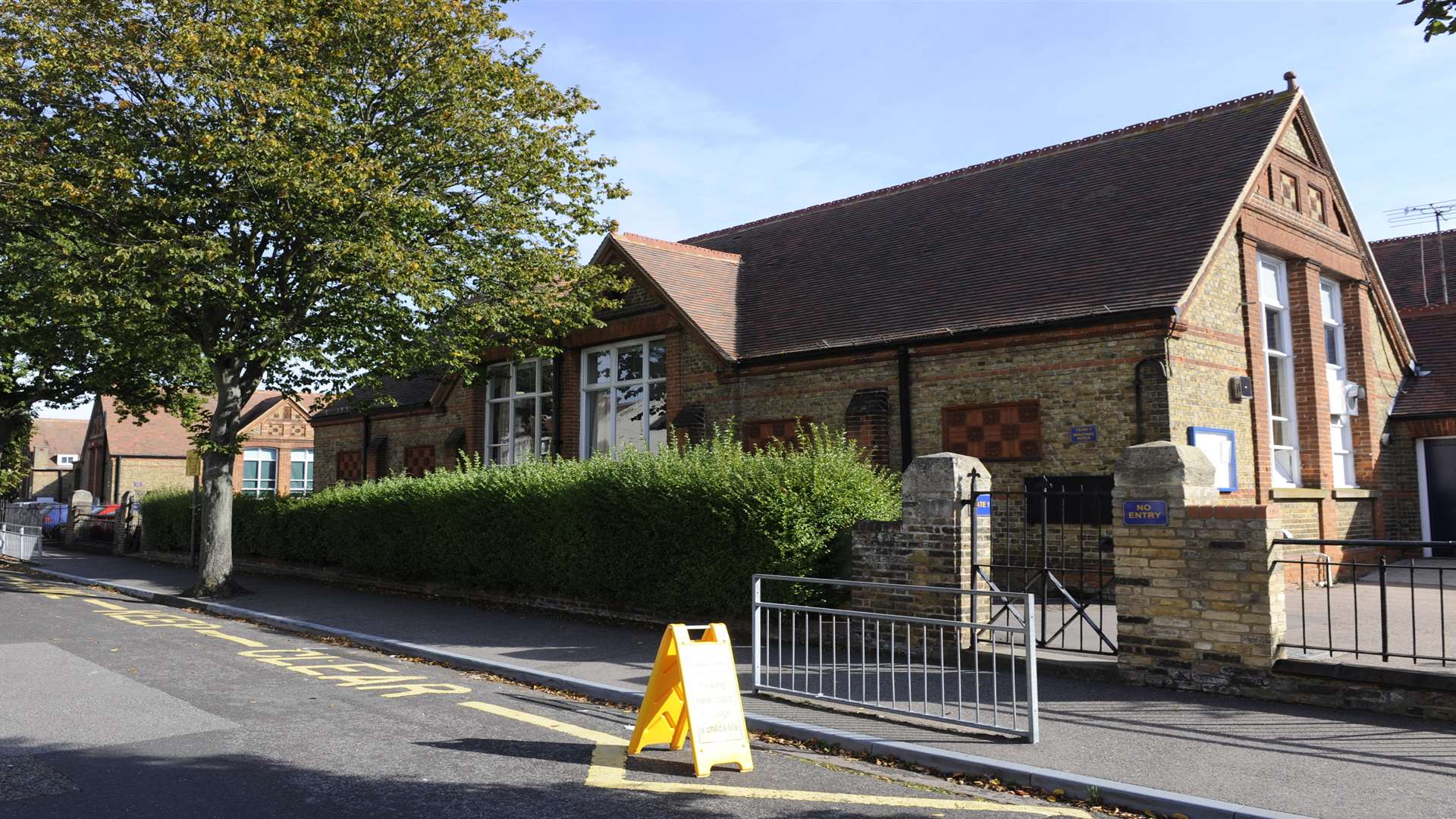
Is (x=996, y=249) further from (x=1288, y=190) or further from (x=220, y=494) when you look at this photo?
(x=220, y=494)

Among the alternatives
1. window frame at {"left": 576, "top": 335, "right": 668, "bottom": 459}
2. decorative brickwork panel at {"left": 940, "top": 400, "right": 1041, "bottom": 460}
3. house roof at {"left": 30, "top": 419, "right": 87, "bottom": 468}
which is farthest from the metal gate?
house roof at {"left": 30, "top": 419, "right": 87, "bottom": 468}

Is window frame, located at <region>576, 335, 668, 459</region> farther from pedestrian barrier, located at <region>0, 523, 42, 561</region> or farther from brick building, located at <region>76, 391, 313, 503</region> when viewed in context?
brick building, located at <region>76, 391, 313, 503</region>

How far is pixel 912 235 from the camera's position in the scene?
63.8ft

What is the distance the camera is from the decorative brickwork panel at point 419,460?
1003 inches

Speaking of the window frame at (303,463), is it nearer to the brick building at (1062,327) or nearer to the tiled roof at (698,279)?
the brick building at (1062,327)

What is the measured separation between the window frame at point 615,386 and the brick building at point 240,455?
104 feet

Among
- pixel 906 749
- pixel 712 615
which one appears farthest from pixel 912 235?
pixel 906 749

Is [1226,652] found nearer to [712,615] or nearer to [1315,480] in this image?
[712,615]

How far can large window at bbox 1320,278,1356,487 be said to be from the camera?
17.5 metres

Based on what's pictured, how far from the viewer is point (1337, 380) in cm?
1794

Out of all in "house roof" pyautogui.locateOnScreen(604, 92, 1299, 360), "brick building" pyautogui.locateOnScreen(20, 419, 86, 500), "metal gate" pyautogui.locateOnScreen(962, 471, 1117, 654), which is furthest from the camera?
"brick building" pyautogui.locateOnScreen(20, 419, 86, 500)

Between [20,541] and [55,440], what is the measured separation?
58.2m

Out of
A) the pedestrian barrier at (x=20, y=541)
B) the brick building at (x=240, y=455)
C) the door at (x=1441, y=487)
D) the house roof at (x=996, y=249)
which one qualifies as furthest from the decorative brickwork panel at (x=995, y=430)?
the brick building at (x=240, y=455)

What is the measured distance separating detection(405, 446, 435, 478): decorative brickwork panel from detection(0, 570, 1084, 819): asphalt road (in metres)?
15.3
